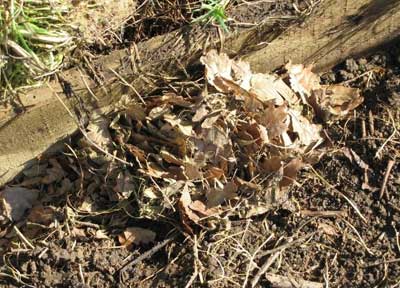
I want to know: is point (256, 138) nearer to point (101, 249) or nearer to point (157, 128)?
point (157, 128)

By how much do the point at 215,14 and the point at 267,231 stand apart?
33.4 inches

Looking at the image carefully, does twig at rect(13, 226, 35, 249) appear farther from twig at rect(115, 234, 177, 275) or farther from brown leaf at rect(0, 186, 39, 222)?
twig at rect(115, 234, 177, 275)

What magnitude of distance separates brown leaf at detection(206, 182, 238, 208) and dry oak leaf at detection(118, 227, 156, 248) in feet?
0.85

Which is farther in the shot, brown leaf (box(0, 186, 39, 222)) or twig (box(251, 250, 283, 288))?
brown leaf (box(0, 186, 39, 222))

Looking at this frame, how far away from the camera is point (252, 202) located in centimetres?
295

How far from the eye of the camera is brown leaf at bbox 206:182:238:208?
2.92 m

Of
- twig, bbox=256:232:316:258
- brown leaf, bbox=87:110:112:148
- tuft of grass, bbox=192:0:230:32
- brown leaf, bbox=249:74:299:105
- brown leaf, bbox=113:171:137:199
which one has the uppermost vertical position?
tuft of grass, bbox=192:0:230:32

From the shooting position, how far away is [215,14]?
2.99m

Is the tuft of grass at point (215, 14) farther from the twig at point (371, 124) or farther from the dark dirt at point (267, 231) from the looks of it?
the twig at point (371, 124)

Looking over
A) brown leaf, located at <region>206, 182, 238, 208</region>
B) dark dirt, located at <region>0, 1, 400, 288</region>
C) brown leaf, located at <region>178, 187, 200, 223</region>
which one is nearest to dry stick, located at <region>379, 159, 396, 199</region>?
dark dirt, located at <region>0, 1, 400, 288</region>

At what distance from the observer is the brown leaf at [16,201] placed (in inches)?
125

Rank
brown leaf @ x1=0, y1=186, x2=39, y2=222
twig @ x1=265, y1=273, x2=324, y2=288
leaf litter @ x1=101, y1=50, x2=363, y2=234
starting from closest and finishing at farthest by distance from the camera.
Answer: twig @ x1=265, y1=273, x2=324, y2=288 → leaf litter @ x1=101, y1=50, x2=363, y2=234 → brown leaf @ x1=0, y1=186, x2=39, y2=222

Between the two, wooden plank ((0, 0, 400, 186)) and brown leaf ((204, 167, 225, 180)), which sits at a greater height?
wooden plank ((0, 0, 400, 186))

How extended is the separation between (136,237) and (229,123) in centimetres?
56
